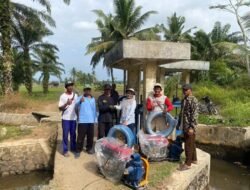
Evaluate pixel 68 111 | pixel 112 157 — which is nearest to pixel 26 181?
pixel 68 111

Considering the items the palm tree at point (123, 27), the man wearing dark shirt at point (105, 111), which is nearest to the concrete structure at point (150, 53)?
the man wearing dark shirt at point (105, 111)

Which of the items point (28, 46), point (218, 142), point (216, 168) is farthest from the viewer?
point (28, 46)

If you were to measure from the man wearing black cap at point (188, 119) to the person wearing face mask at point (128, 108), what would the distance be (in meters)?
1.18

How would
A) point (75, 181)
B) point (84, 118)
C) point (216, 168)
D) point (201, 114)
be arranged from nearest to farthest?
point (75, 181) < point (84, 118) < point (216, 168) < point (201, 114)

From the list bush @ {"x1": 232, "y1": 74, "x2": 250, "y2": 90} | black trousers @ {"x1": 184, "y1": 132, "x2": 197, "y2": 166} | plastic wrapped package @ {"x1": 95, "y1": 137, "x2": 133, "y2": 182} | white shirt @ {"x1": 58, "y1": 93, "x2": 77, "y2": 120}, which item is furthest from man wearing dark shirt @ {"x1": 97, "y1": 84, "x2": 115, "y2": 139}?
bush @ {"x1": 232, "y1": 74, "x2": 250, "y2": 90}

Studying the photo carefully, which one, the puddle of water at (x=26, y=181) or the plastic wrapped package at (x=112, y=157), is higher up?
the plastic wrapped package at (x=112, y=157)

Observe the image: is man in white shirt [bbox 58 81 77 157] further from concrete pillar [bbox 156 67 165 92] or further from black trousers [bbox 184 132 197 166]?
concrete pillar [bbox 156 67 165 92]

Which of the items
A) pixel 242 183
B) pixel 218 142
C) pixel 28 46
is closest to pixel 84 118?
pixel 242 183

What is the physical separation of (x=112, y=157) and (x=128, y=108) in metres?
1.59

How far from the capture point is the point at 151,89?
8758mm

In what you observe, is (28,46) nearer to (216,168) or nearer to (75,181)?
(216,168)

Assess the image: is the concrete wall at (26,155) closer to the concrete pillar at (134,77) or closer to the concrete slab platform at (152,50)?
the concrete pillar at (134,77)

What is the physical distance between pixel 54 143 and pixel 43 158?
55 centimetres

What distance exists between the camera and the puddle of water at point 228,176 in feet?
34.2
